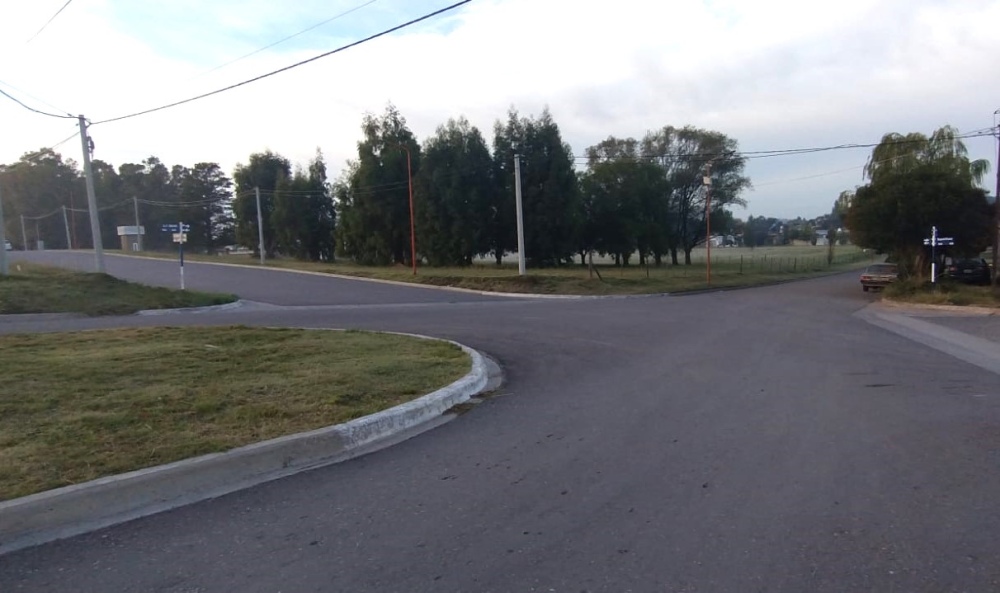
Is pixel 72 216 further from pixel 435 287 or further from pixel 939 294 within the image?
pixel 939 294

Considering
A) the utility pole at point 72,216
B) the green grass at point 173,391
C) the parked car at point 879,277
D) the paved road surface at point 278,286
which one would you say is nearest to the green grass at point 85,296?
the paved road surface at point 278,286

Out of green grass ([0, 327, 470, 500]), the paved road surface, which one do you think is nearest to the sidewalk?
green grass ([0, 327, 470, 500])

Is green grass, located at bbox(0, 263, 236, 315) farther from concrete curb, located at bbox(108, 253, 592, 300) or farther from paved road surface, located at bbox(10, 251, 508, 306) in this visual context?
concrete curb, located at bbox(108, 253, 592, 300)

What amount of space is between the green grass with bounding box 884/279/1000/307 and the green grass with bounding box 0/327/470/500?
18955 millimetres

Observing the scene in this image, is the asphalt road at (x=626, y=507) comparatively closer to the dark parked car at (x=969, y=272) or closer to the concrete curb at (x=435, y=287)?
the concrete curb at (x=435, y=287)

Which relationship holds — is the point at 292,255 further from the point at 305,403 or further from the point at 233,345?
the point at 305,403

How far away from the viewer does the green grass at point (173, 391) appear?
5562 mm

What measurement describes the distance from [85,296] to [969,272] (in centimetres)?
3914

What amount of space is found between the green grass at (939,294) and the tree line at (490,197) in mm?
13040

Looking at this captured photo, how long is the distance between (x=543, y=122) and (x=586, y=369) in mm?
44763

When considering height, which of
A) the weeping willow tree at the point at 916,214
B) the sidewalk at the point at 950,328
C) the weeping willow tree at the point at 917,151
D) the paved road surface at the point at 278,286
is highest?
the weeping willow tree at the point at 917,151

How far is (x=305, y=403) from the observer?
7.30m

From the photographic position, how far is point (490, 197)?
5353 cm

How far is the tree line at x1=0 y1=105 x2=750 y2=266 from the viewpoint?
171 ft
